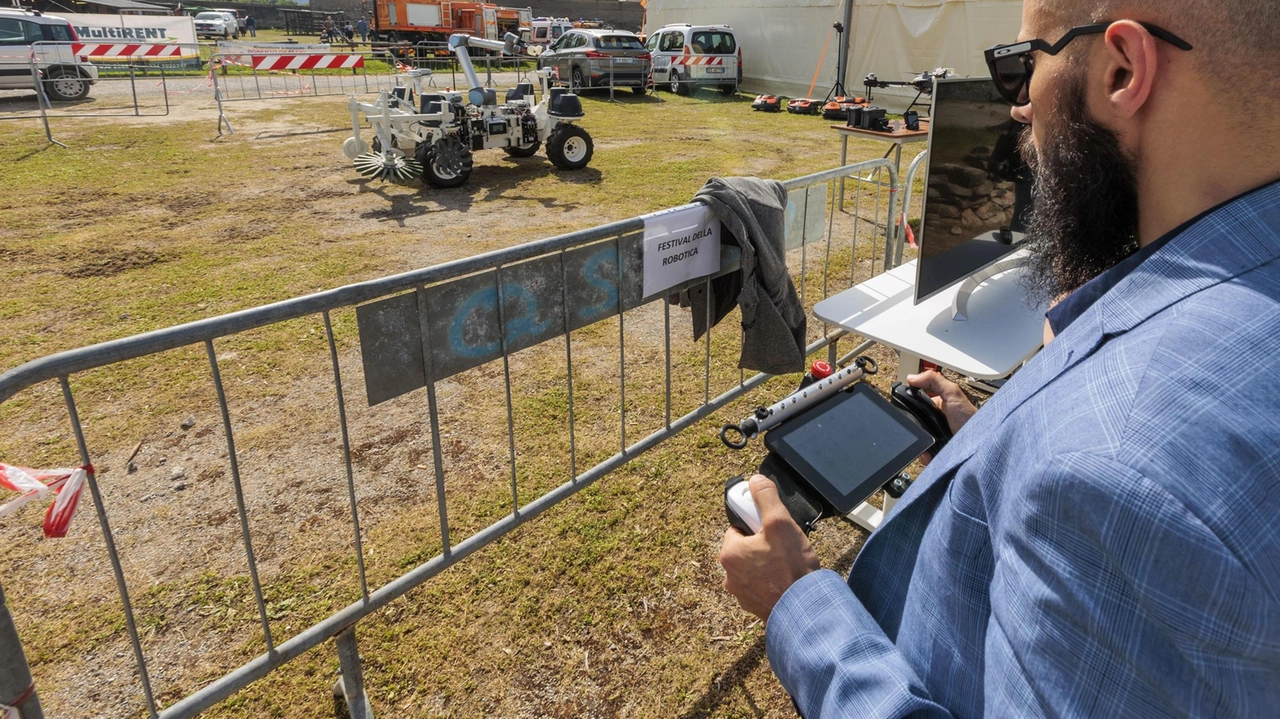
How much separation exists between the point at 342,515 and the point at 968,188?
2.91 metres

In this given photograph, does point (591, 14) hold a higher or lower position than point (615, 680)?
higher

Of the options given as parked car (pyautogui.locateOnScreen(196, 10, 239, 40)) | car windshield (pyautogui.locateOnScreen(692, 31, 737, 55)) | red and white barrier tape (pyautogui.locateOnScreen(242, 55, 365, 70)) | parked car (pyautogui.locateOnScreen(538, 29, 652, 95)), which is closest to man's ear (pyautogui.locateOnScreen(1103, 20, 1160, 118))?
red and white barrier tape (pyautogui.locateOnScreen(242, 55, 365, 70))

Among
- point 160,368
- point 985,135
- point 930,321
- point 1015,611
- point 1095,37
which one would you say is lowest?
point 160,368

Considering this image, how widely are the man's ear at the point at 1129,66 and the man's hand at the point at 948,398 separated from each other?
96 cm

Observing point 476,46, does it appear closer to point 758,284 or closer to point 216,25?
point 758,284

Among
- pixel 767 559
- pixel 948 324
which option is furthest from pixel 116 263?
pixel 767 559

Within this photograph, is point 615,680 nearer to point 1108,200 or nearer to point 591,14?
point 1108,200

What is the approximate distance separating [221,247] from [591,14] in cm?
4609

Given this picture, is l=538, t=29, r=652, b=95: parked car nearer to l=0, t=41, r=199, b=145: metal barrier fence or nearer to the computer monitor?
l=0, t=41, r=199, b=145: metal barrier fence

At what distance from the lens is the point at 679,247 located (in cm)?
255

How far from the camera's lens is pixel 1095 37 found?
861 millimetres

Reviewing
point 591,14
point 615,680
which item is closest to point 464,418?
point 615,680

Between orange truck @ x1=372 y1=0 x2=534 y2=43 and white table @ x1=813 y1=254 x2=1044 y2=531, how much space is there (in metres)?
33.4

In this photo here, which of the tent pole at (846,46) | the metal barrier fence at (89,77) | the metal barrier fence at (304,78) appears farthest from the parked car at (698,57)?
the metal barrier fence at (89,77)
